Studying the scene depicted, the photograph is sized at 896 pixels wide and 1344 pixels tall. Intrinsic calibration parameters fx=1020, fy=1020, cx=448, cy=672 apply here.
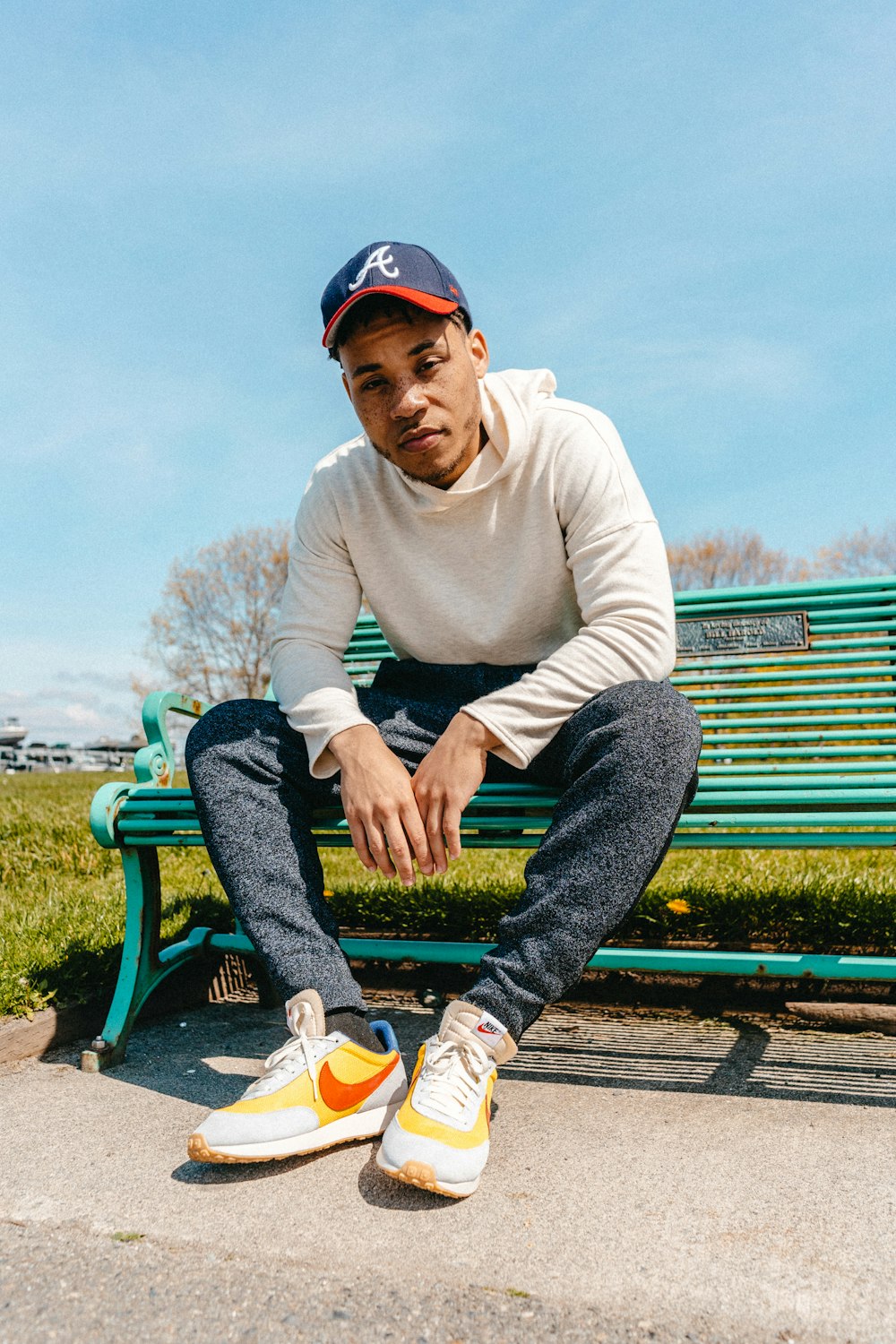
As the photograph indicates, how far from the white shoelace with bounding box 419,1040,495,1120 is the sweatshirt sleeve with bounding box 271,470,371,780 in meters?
0.69

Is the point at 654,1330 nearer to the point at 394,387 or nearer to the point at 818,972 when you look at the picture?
the point at 818,972

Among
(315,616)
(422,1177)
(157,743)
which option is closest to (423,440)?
(315,616)

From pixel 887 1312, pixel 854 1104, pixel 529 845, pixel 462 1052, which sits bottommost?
pixel 854 1104

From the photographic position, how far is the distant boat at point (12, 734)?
60.6 metres

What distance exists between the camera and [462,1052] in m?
1.86

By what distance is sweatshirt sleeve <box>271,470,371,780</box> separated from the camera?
237 cm

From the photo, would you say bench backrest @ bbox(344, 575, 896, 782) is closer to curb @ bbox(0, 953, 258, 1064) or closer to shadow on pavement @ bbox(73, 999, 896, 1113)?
shadow on pavement @ bbox(73, 999, 896, 1113)

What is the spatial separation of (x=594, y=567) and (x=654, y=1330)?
1483 mm

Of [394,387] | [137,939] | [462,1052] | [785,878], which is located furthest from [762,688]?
[137,939]

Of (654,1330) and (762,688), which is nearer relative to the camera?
(654,1330)

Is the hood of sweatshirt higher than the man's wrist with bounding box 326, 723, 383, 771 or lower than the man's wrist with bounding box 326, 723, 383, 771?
higher

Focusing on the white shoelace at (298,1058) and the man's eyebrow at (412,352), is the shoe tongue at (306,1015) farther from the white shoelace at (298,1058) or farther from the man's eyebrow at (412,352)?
the man's eyebrow at (412,352)

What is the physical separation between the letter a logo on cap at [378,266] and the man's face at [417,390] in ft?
0.31

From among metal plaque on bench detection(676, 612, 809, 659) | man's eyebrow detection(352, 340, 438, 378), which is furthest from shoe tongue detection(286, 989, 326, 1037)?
metal plaque on bench detection(676, 612, 809, 659)
